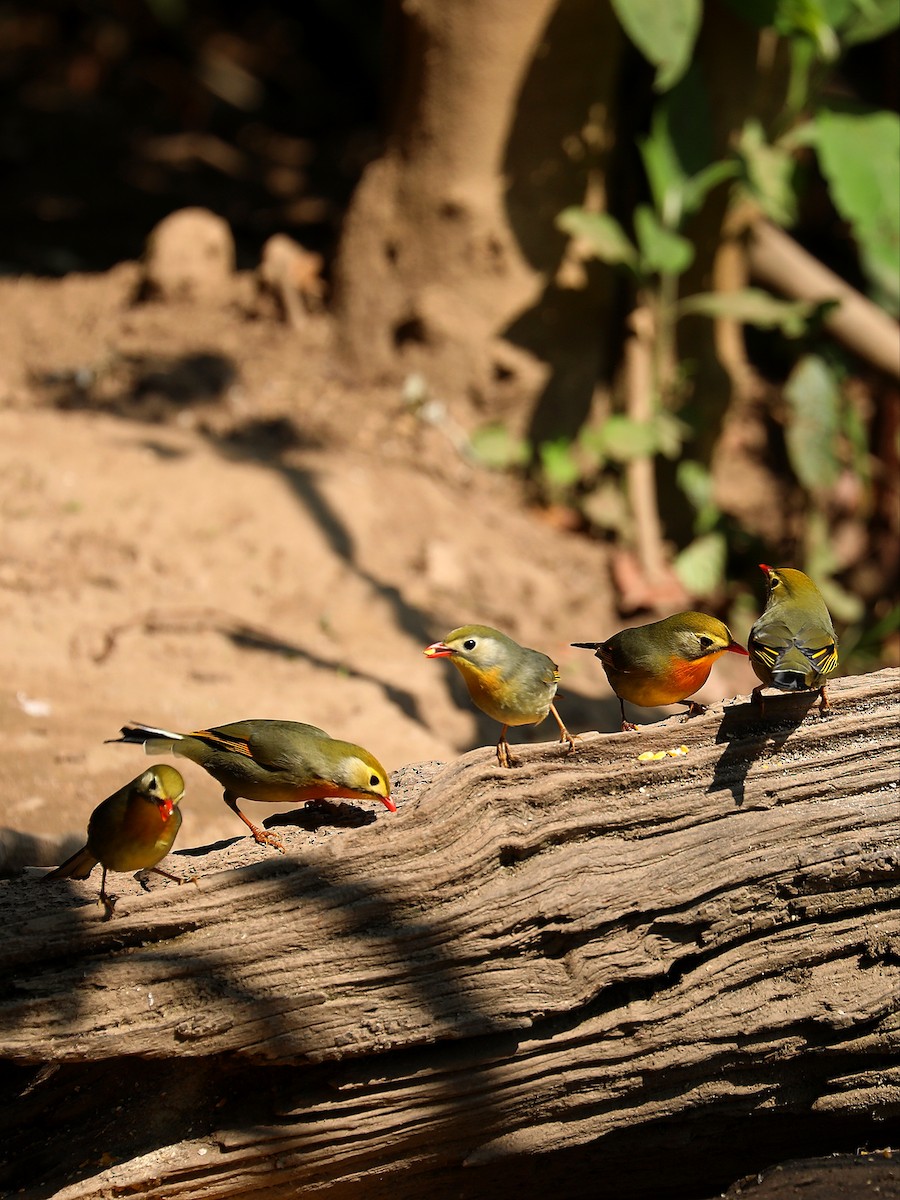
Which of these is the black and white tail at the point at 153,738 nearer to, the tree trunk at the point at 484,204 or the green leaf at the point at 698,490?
the tree trunk at the point at 484,204

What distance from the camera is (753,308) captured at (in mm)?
7074

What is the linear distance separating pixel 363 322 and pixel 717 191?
231 centimetres

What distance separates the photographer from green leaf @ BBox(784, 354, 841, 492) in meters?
7.52

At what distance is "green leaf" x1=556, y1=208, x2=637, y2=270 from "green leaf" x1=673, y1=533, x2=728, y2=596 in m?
1.80

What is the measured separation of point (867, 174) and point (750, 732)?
416 cm

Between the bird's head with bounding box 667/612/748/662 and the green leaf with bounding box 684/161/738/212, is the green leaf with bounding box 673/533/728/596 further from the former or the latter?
the bird's head with bounding box 667/612/748/662

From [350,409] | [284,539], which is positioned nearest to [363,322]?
[350,409]

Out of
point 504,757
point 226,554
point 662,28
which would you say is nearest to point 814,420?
point 662,28

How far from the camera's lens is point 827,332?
303 inches

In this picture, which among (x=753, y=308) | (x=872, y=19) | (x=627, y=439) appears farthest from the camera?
(x=627, y=439)

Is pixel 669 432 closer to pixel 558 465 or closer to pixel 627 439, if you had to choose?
pixel 627 439

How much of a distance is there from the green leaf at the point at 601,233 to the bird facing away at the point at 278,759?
4.61 m

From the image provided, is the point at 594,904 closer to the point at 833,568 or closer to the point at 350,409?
the point at 350,409

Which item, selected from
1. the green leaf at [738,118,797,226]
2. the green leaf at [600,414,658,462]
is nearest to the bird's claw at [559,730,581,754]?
the green leaf at [600,414,658,462]
